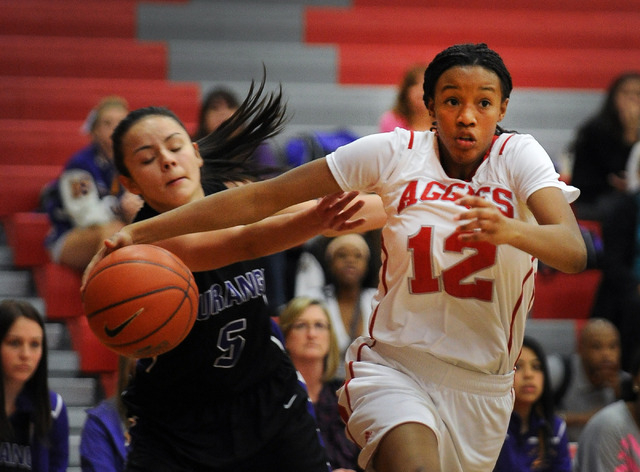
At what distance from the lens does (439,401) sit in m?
3.29

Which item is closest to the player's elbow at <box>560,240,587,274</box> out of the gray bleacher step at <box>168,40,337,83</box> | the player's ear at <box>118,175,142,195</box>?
the player's ear at <box>118,175,142,195</box>

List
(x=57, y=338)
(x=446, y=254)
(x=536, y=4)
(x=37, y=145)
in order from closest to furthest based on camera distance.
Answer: (x=446, y=254)
(x=57, y=338)
(x=37, y=145)
(x=536, y=4)

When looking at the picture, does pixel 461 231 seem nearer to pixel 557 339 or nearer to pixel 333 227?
pixel 333 227

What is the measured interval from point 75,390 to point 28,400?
1.22 m

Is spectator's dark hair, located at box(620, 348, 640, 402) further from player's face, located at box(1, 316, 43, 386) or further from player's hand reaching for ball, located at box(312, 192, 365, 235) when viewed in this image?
player's face, located at box(1, 316, 43, 386)

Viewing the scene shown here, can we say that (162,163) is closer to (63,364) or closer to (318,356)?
(318,356)

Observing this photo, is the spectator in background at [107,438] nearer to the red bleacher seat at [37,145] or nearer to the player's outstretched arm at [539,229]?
the player's outstretched arm at [539,229]

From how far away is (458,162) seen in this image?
333 cm

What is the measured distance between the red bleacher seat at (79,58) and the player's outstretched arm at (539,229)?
5781mm

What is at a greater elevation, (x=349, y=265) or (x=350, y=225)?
(x=350, y=225)

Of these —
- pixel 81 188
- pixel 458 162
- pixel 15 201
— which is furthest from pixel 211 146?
pixel 15 201

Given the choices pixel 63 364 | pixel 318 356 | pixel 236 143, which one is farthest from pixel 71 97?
pixel 236 143

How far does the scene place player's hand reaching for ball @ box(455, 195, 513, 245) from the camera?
2.80 m

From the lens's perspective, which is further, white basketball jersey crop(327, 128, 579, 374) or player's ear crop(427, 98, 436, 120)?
player's ear crop(427, 98, 436, 120)
